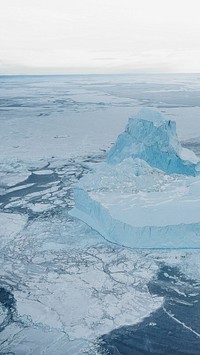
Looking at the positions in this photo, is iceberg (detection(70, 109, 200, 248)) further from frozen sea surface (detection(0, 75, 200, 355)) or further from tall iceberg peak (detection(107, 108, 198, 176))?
frozen sea surface (detection(0, 75, 200, 355))

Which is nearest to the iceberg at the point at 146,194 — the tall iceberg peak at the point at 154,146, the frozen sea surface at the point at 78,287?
the tall iceberg peak at the point at 154,146

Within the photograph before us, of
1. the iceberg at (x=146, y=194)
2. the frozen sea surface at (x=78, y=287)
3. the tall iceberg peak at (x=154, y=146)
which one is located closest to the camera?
the frozen sea surface at (x=78, y=287)

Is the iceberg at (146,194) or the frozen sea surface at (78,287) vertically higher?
the iceberg at (146,194)

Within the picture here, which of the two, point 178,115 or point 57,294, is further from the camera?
point 178,115

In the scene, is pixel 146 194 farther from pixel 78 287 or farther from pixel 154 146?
pixel 78 287

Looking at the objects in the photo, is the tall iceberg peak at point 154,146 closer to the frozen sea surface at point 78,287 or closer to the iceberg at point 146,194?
the iceberg at point 146,194

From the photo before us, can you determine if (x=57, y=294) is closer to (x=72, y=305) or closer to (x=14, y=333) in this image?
Result: (x=72, y=305)

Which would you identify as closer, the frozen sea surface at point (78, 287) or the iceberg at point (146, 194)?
the frozen sea surface at point (78, 287)

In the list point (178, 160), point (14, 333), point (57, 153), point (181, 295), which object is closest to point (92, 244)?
point (181, 295)
